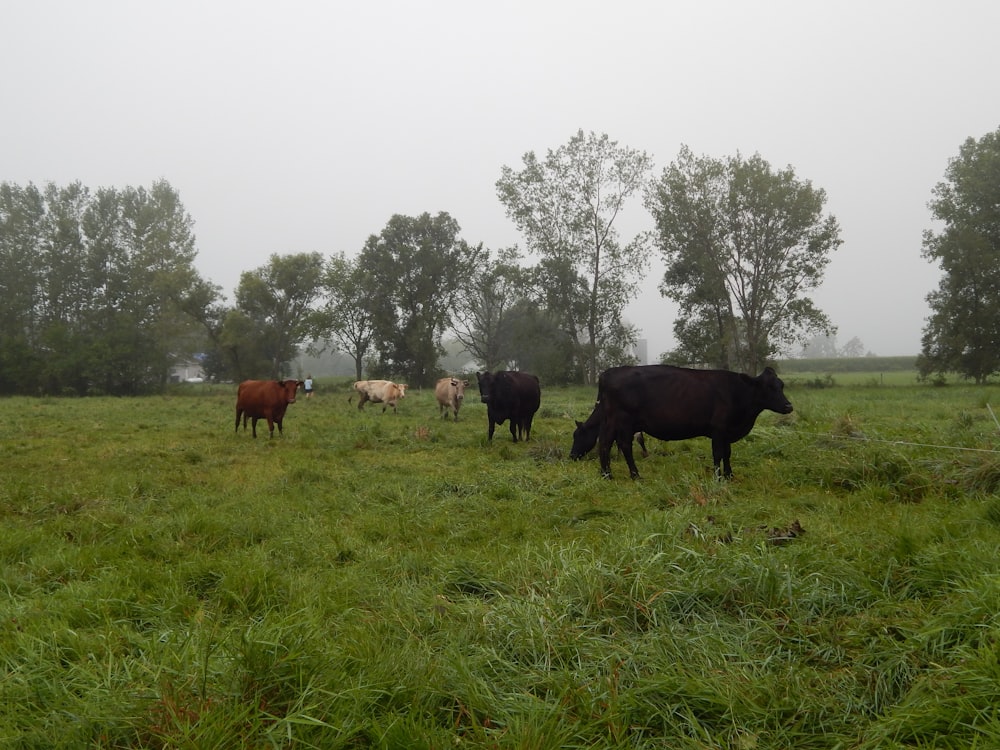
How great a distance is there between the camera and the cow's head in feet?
28.7

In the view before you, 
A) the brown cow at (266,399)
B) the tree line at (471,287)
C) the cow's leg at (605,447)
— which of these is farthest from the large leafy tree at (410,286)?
the cow's leg at (605,447)

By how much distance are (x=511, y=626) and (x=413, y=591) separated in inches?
39.8

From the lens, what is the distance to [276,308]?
149ft

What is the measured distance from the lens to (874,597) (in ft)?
11.0

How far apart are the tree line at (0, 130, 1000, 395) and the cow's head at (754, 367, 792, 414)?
25505 mm

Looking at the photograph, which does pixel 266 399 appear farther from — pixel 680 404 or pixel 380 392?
pixel 680 404

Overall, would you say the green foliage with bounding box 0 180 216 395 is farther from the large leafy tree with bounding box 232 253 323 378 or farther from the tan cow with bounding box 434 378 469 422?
the tan cow with bounding box 434 378 469 422

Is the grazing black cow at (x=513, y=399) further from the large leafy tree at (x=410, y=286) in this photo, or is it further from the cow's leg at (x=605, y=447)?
the large leafy tree at (x=410, y=286)

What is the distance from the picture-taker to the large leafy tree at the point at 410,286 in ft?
155

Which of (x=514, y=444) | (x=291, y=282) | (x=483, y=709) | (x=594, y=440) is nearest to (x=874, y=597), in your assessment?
(x=483, y=709)

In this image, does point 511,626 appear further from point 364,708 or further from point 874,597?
point 874,597

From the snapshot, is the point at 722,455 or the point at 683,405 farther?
the point at 683,405

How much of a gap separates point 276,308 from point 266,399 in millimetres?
34309

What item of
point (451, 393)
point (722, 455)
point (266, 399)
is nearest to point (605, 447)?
point (722, 455)
